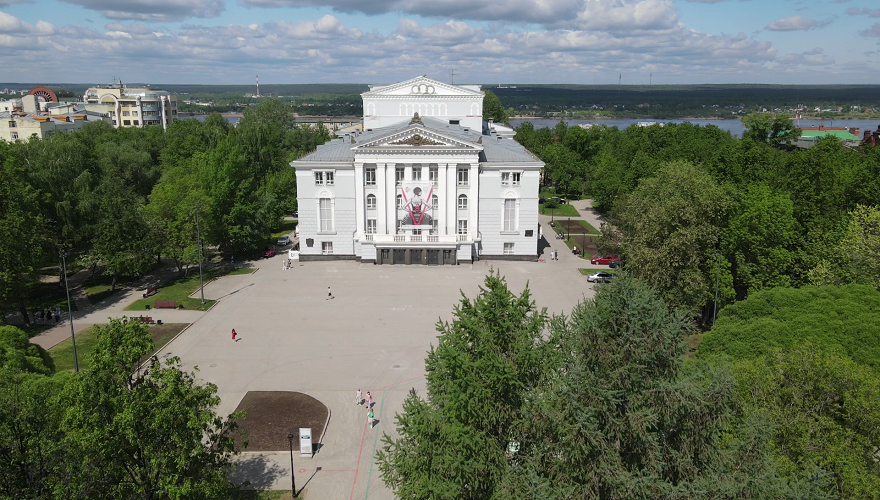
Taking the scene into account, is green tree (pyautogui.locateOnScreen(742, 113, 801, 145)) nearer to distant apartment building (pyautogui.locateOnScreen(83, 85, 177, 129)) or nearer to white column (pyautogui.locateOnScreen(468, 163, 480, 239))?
white column (pyautogui.locateOnScreen(468, 163, 480, 239))

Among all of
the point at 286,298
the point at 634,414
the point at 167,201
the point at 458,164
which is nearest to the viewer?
the point at 634,414

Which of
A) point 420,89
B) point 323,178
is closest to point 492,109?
point 420,89

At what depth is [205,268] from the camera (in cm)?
5916

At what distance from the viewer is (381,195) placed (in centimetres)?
5872

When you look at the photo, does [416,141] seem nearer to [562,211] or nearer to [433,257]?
[433,257]

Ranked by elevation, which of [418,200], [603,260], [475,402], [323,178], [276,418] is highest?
[323,178]

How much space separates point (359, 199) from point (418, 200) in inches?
228

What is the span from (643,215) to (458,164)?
21.6 m

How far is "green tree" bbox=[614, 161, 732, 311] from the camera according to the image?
3944 cm

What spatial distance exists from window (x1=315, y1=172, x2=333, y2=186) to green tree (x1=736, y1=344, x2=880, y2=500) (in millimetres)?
45037

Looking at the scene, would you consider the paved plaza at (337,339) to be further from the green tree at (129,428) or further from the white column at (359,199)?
the green tree at (129,428)

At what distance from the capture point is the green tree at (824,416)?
18.0 metres

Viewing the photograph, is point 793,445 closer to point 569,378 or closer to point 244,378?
point 569,378

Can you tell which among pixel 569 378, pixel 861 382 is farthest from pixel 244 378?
pixel 861 382
